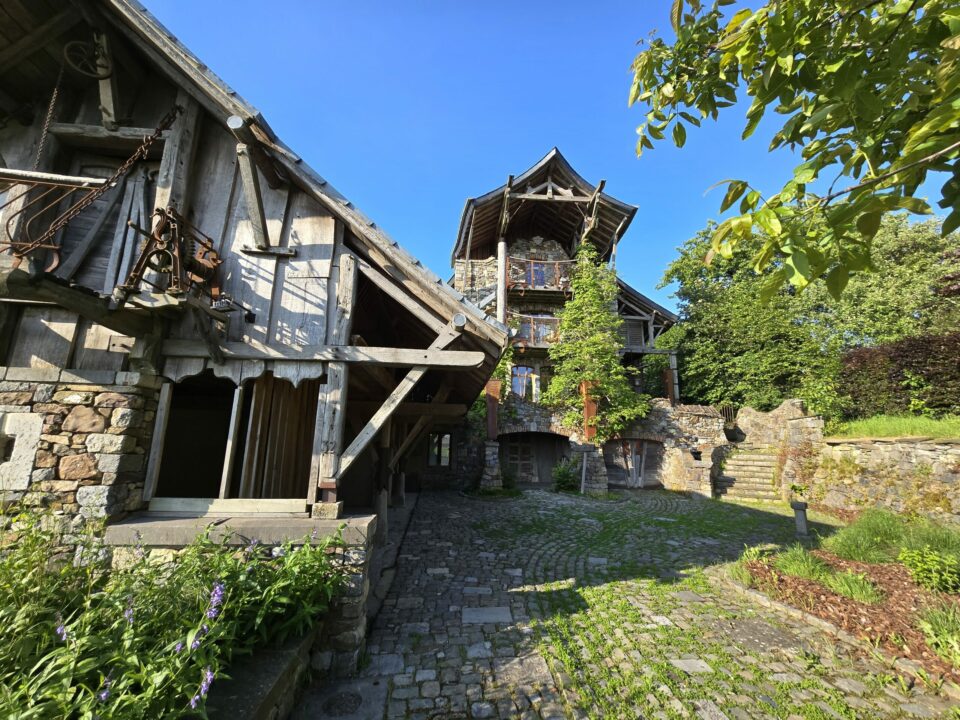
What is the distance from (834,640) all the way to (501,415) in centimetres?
1107

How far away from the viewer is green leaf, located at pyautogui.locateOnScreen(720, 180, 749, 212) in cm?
189

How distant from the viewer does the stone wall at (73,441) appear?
11.6 ft

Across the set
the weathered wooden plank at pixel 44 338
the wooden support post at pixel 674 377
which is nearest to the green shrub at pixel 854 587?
the weathered wooden plank at pixel 44 338

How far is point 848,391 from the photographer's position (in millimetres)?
12625

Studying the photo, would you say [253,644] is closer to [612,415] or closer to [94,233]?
[94,233]

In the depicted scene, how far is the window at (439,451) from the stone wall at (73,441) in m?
10.6

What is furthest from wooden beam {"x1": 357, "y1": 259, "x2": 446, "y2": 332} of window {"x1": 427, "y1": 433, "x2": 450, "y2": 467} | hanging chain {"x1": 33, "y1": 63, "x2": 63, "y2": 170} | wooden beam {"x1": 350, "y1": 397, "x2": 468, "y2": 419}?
window {"x1": 427, "y1": 433, "x2": 450, "y2": 467}

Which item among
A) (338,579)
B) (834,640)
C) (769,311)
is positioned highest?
(769,311)

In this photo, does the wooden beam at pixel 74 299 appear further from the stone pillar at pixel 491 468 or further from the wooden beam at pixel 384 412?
the stone pillar at pixel 491 468

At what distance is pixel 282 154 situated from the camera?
4.30 m

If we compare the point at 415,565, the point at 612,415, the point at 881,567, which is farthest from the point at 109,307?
the point at 612,415

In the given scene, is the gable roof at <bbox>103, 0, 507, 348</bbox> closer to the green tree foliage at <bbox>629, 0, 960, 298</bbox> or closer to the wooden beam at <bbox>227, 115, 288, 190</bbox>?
the wooden beam at <bbox>227, 115, 288, 190</bbox>

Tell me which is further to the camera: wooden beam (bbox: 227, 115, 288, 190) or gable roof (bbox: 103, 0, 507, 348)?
gable roof (bbox: 103, 0, 507, 348)

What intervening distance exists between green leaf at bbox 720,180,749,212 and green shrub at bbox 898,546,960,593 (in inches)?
233
